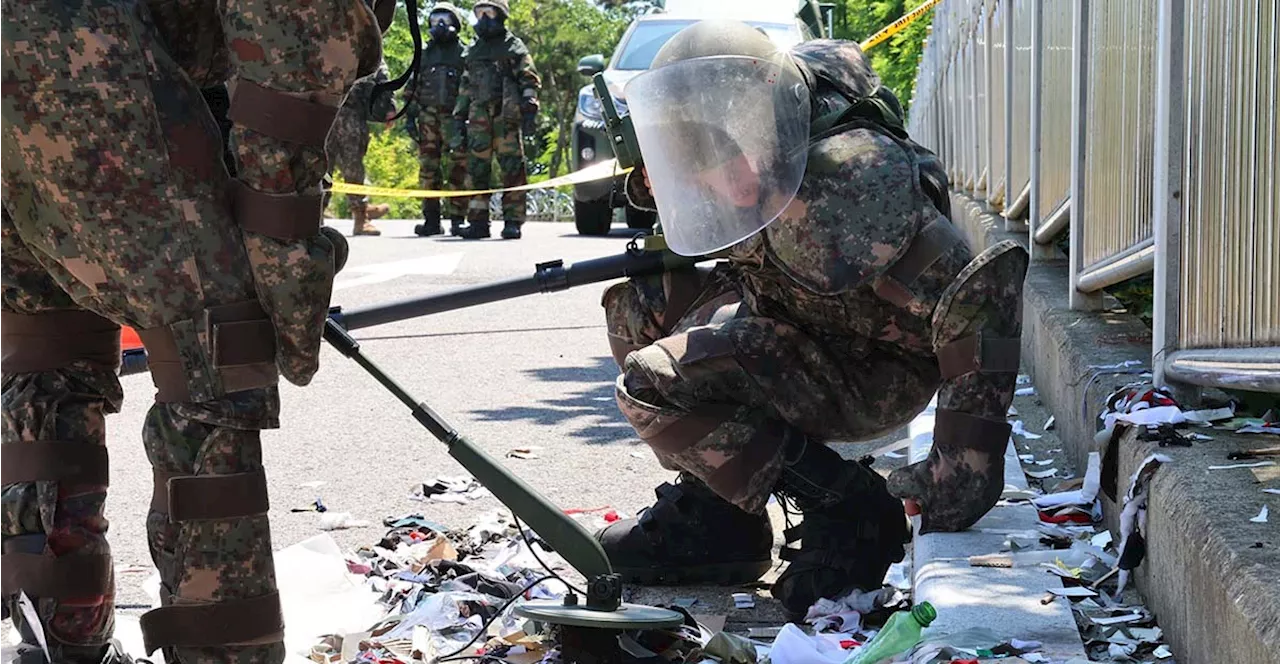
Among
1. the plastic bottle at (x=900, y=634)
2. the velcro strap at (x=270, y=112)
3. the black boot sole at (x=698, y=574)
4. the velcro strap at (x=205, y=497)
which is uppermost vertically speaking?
the velcro strap at (x=270, y=112)

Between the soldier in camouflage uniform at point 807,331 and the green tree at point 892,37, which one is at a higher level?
the soldier in camouflage uniform at point 807,331

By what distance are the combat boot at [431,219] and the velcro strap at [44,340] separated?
503 inches

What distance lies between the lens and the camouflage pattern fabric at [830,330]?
11.0 ft

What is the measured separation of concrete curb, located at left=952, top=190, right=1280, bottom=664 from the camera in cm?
212

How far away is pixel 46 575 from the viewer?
2787mm

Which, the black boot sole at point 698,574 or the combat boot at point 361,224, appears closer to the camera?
the black boot sole at point 698,574

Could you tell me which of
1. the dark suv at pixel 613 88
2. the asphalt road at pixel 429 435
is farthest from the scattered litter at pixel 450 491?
the dark suv at pixel 613 88

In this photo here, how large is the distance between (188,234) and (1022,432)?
2810mm

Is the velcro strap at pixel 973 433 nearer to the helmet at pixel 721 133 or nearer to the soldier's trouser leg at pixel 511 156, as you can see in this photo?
the helmet at pixel 721 133

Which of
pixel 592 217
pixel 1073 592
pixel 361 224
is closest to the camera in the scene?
pixel 1073 592

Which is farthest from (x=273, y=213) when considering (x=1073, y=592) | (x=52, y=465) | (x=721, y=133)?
(x=1073, y=592)

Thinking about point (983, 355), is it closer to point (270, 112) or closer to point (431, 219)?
point (270, 112)

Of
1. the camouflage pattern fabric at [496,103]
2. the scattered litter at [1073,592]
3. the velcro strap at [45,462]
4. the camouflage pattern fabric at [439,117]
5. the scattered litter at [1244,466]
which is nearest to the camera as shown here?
the scattered litter at [1244,466]

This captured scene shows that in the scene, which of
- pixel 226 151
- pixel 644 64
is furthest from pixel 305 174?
pixel 644 64
